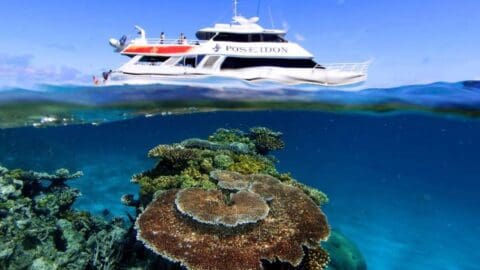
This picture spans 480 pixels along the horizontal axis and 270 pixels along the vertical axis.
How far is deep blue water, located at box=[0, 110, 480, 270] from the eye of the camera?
88.0ft

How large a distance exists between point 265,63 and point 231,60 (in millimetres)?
1648

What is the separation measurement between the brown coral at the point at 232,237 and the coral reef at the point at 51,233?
211 centimetres

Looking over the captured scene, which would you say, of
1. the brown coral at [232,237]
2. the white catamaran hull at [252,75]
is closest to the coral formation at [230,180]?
the brown coral at [232,237]

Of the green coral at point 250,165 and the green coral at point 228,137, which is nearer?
the green coral at point 250,165

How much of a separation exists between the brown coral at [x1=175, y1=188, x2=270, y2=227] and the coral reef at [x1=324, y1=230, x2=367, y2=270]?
21.2 ft

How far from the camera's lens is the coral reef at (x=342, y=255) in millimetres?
12477

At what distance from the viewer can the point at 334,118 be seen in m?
31.8

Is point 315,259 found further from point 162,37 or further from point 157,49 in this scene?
point 162,37

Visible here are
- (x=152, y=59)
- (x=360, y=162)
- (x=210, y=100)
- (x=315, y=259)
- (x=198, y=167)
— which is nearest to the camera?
(x=315, y=259)

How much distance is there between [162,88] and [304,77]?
7.03m

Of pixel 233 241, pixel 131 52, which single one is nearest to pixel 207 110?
pixel 131 52

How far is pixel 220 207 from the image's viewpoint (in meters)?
6.66

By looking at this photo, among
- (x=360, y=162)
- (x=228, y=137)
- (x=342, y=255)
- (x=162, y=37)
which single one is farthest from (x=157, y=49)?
(x=360, y=162)

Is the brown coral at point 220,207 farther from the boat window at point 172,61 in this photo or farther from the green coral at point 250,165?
the boat window at point 172,61
